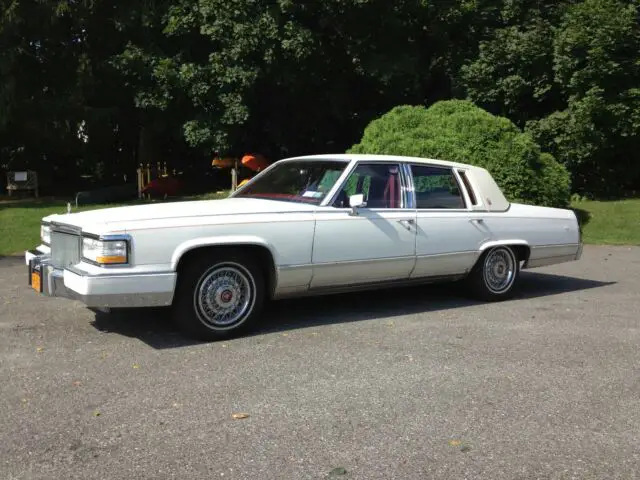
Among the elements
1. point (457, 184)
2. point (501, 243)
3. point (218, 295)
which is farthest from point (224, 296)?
point (501, 243)

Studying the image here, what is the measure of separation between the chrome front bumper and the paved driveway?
0.41m

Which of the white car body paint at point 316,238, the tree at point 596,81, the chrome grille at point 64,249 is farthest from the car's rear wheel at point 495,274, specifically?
the tree at point 596,81

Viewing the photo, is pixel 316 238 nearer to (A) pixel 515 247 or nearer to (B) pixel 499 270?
(B) pixel 499 270

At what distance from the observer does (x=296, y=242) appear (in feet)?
19.3

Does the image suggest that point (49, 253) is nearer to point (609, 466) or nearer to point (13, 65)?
point (609, 466)

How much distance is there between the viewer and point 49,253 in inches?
243

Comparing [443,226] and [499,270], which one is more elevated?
[443,226]

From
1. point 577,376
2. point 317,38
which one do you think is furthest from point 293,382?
point 317,38

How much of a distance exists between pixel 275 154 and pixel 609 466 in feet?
77.5

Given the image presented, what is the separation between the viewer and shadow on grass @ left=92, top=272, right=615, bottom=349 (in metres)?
6.01

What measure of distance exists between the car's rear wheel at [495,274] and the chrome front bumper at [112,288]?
3.43m

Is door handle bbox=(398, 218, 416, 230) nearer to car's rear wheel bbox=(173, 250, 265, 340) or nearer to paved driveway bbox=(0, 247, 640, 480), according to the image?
paved driveway bbox=(0, 247, 640, 480)

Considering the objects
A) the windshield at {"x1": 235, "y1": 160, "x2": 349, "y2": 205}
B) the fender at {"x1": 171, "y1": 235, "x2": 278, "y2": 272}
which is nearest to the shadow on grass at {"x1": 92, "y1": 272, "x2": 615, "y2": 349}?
the fender at {"x1": 171, "y1": 235, "x2": 278, "y2": 272}

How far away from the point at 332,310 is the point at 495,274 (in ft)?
6.15
